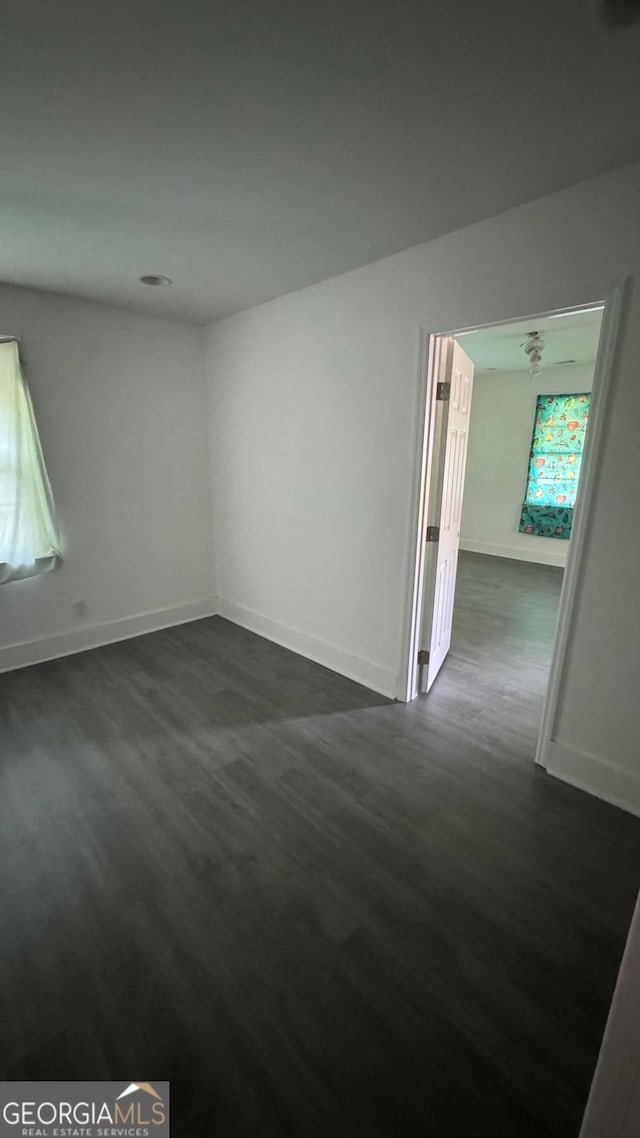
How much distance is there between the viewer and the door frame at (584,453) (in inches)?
66.9

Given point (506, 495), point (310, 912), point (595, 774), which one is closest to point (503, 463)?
point (506, 495)

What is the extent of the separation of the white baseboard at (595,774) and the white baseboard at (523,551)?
3864 mm

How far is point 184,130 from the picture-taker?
135 cm

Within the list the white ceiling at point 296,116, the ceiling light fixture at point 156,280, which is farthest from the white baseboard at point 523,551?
the ceiling light fixture at point 156,280

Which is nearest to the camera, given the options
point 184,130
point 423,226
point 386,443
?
point 184,130

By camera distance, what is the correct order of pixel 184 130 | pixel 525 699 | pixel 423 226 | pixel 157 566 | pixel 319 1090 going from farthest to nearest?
pixel 157 566
pixel 525 699
pixel 423 226
pixel 184 130
pixel 319 1090

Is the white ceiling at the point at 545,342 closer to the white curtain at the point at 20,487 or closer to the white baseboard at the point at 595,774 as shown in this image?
the white baseboard at the point at 595,774

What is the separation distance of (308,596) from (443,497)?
1209 millimetres

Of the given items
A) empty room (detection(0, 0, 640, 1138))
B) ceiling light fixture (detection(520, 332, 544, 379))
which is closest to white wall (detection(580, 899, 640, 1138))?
empty room (detection(0, 0, 640, 1138))

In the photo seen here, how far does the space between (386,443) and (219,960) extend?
2325 mm

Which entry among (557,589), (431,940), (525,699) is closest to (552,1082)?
(431,940)

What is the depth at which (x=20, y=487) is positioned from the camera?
2.88 meters

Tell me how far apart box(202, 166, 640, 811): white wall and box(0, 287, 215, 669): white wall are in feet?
0.92

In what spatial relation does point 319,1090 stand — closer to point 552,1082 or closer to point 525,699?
point 552,1082
